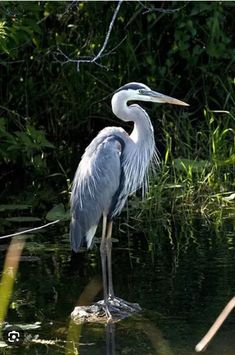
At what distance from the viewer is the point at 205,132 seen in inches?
325

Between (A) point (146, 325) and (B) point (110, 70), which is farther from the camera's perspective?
(B) point (110, 70)

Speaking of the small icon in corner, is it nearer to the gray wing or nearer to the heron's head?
the gray wing

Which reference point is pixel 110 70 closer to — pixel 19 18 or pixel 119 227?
pixel 19 18

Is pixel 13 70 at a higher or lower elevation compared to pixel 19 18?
lower

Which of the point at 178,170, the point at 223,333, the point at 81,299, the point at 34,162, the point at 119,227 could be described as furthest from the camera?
the point at 34,162

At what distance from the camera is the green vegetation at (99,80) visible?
823cm

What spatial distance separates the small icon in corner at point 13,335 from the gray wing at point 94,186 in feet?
2.36

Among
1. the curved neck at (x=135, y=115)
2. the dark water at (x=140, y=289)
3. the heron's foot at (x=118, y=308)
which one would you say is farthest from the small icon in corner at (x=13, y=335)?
the curved neck at (x=135, y=115)

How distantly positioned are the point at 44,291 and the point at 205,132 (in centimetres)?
354

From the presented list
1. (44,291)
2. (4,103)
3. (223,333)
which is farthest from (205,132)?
(223,333)

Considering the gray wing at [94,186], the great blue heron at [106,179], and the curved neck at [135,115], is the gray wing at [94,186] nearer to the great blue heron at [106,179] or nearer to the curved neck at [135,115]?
the great blue heron at [106,179]

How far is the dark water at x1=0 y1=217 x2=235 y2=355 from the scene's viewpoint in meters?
4.21

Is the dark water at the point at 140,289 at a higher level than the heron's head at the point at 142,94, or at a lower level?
lower

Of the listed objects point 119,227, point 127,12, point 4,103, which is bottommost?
point 119,227
